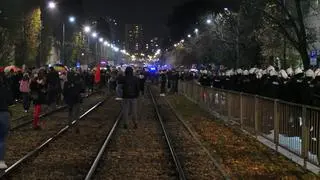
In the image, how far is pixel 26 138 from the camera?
18.5 m

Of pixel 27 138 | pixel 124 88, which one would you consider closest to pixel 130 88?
pixel 124 88

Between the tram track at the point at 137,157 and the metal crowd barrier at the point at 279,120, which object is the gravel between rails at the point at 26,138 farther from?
the metal crowd barrier at the point at 279,120

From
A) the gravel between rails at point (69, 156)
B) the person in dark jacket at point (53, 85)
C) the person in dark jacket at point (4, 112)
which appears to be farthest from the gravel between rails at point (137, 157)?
the person in dark jacket at point (53, 85)

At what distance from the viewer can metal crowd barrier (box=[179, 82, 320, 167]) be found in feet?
39.7

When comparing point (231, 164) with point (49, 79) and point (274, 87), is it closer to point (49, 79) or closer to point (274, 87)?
point (274, 87)

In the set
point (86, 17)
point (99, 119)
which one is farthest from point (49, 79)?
point (86, 17)

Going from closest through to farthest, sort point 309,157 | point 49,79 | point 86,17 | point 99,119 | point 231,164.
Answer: point 309,157 → point 231,164 → point 99,119 → point 49,79 → point 86,17

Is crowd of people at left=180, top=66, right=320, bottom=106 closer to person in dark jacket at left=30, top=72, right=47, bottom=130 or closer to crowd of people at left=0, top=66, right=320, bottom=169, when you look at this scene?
crowd of people at left=0, top=66, right=320, bottom=169

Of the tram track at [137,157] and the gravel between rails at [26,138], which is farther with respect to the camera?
the gravel between rails at [26,138]

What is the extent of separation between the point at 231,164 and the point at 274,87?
542cm

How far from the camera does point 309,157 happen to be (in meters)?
12.3

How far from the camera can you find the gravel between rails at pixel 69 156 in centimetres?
1244

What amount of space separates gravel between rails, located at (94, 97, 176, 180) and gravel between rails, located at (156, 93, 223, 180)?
1.11 feet

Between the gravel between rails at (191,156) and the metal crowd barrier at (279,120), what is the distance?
181cm
